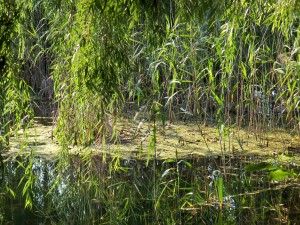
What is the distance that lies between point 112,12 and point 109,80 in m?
0.34

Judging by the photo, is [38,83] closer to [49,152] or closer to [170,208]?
[49,152]

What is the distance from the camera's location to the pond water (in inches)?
127

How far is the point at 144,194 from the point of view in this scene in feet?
11.8

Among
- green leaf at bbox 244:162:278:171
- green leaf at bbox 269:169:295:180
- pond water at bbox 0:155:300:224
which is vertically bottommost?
pond water at bbox 0:155:300:224

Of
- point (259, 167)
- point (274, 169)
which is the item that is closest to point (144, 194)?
point (259, 167)

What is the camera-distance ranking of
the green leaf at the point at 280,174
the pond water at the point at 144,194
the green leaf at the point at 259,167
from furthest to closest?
the green leaf at the point at 259,167, the green leaf at the point at 280,174, the pond water at the point at 144,194

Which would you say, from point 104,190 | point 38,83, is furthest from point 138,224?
point 38,83

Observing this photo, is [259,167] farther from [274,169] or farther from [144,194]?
[144,194]

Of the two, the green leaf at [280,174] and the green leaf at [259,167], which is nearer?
the green leaf at [280,174]

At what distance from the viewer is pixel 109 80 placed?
8.63 ft

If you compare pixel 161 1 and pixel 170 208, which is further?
pixel 170 208

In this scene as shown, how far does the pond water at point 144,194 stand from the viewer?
3.23 metres

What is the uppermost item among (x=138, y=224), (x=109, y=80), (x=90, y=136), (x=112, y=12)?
(x=112, y=12)

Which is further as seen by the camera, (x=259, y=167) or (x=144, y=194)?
(x=259, y=167)
